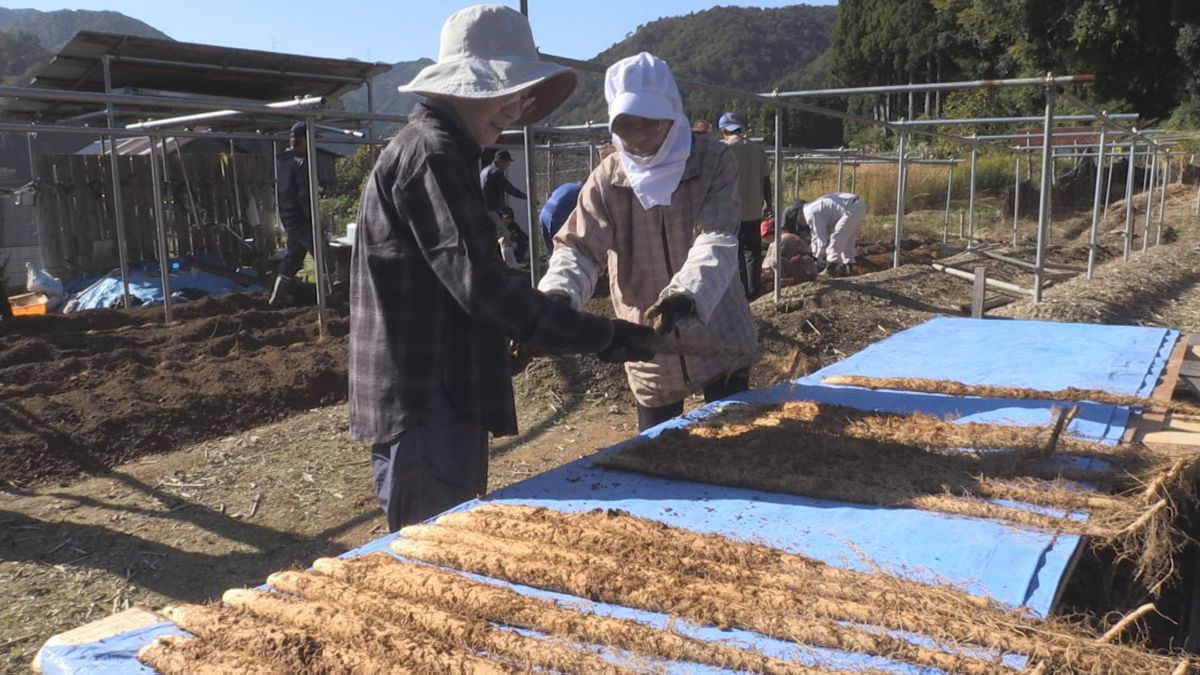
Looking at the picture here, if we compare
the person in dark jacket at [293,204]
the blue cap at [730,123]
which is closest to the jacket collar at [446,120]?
the blue cap at [730,123]

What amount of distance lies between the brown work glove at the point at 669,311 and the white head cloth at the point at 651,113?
37 centimetres

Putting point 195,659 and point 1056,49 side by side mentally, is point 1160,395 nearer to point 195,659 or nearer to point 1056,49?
point 195,659

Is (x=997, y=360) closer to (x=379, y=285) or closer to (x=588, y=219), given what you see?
(x=588, y=219)

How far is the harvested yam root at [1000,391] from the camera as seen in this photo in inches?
96.3

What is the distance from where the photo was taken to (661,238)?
251cm

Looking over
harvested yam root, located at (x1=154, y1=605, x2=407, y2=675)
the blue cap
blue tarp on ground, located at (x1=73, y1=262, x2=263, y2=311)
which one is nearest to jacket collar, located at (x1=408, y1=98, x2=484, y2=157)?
harvested yam root, located at (x1=154, y1=605, x2=407, y2=675)

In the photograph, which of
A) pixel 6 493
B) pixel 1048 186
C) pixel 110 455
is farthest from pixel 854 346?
pixel 6 493

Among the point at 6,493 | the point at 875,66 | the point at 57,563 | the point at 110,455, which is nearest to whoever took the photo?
the point at 57,563

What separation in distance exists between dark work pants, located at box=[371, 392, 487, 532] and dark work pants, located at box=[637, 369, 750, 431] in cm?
84

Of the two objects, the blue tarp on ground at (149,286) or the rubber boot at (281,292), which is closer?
the rubber boot at (281,292)

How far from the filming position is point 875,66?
1607 inches

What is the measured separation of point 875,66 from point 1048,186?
36.6 m

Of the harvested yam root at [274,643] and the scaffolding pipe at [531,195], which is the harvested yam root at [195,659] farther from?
the scaffolding pipe at [531,195]

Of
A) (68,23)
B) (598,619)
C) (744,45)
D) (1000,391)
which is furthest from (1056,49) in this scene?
(68,23)
